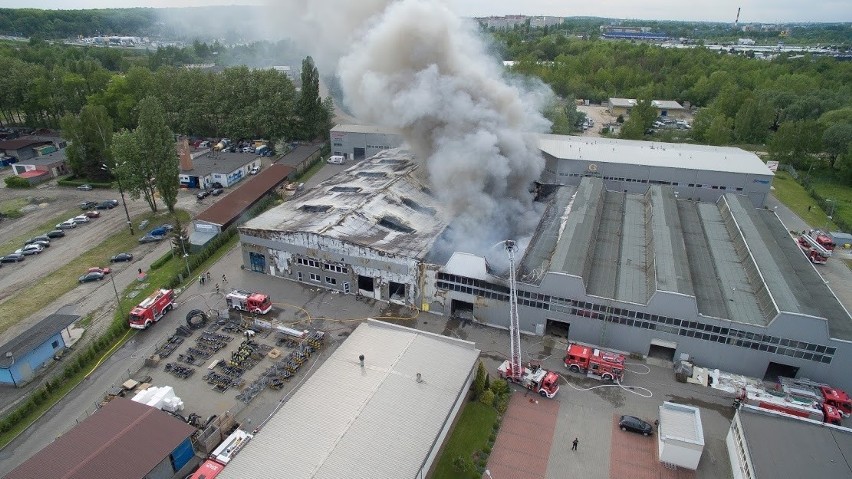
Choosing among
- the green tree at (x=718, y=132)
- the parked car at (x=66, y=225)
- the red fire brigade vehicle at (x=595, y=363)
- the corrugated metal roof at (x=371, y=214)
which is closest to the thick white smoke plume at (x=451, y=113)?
the corrugated metal roof at (x=371, y=214)

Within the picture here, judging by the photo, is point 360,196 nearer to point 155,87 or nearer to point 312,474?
point 312,474

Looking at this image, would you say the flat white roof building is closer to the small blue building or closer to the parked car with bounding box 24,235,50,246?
the small blue building

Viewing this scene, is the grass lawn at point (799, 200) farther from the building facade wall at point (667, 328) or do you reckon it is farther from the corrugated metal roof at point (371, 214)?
the corrugated metal roof at point (371, 214)

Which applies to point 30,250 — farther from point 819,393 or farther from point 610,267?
point 819,393

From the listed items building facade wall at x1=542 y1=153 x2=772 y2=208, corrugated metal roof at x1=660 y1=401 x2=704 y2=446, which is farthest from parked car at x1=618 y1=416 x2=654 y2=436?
building facade wall at x1=542 y1=153 x2=772 y2=208

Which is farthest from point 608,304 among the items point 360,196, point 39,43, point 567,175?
point 39,43
